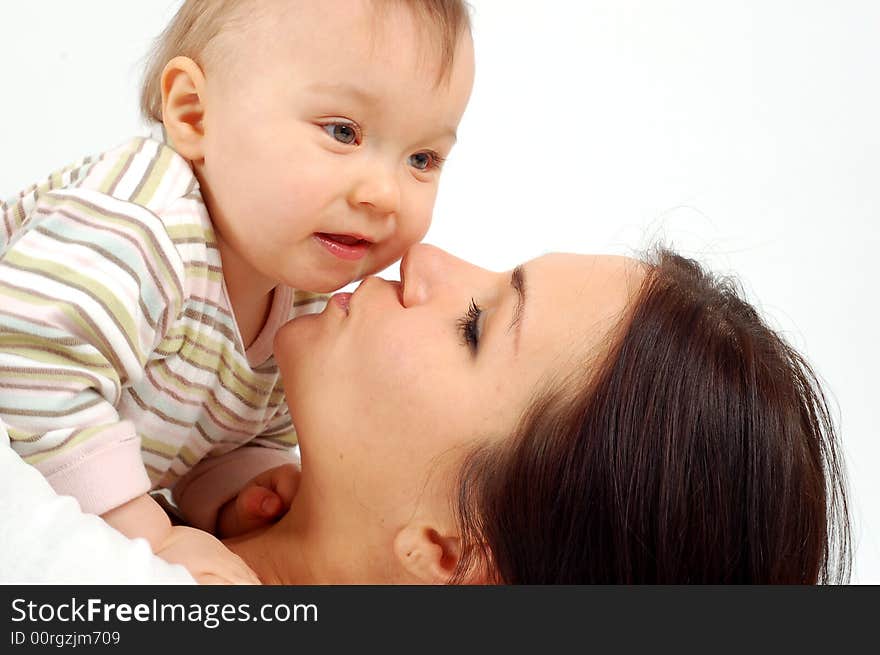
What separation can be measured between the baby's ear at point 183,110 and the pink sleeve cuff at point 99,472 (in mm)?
389

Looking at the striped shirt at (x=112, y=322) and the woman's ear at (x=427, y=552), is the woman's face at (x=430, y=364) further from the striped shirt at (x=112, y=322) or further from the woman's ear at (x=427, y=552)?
the striped shirt at (x=112, y=322)

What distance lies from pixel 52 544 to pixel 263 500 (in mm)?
557

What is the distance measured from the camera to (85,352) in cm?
145

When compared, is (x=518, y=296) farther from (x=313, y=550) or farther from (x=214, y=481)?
(x=214, y=481)

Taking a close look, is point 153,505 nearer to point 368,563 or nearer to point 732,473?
point 368,563

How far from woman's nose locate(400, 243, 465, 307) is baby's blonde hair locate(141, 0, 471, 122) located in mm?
234

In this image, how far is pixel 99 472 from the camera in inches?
57.2

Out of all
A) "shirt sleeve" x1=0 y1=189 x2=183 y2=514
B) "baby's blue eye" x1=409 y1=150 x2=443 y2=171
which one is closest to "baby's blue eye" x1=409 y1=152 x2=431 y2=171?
"baby's blue eye" x1=409 y1=150 x2=443 y2=171

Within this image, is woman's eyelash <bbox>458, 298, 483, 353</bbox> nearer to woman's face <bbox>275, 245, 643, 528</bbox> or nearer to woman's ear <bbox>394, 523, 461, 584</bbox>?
woman's face <bbox>275, 245, 643, 528</bbox>

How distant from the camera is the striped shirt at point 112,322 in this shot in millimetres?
1437

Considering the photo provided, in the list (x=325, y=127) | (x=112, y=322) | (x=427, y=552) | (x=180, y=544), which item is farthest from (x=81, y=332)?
(x=427, y=552)

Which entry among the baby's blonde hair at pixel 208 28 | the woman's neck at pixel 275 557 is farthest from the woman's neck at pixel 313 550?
the baby's blonde hair at pixel 208 28
